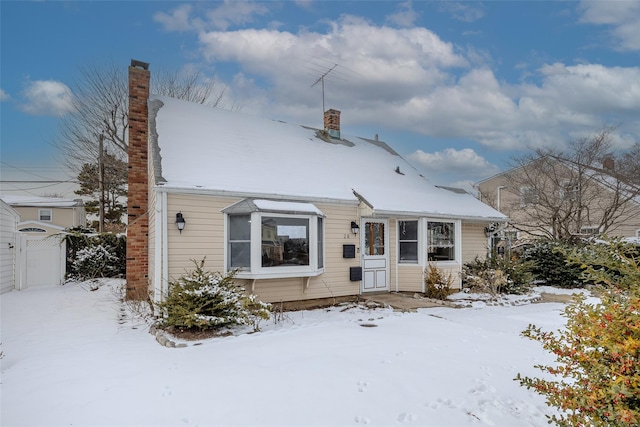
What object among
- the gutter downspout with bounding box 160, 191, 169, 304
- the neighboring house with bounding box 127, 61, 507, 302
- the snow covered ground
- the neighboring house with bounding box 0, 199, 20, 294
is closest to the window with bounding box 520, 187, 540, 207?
the neighboring house with bounding box 127, 61, 507, 302

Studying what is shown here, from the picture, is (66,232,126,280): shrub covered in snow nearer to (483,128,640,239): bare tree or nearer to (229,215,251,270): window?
(229,215,251,270): window

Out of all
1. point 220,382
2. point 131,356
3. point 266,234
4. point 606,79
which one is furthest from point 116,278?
point 606,79

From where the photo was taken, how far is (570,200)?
15570 mm

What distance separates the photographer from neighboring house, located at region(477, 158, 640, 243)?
15469 millimetres

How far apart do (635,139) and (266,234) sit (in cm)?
1871

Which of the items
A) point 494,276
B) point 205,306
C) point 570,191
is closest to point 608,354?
point 205,306

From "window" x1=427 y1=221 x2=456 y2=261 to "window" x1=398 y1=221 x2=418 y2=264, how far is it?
1.67 feet

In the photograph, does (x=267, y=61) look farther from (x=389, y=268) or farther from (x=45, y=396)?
(x=45, y=396)

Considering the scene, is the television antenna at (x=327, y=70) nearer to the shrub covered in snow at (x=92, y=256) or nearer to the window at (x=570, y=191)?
the shrub covered in snow at (x=92, y=256)

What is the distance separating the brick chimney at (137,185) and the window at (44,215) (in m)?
20.2

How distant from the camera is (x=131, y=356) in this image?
17.9 ft

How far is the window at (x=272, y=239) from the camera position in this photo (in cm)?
822

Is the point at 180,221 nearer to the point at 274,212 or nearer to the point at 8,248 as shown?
the point at 274,212

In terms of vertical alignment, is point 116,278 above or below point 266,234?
below
